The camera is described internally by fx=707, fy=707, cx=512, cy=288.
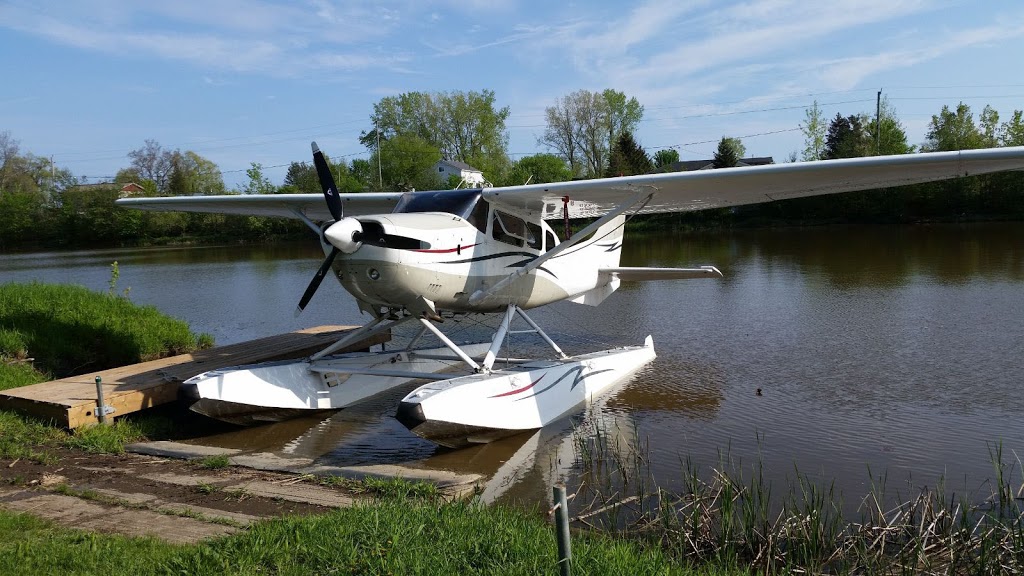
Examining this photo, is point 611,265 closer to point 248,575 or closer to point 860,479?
point 860,479

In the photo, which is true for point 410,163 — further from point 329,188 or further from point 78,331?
point 329,188

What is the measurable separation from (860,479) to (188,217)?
204ft

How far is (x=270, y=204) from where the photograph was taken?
32.2 ft

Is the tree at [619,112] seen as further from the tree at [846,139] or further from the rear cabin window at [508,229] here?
the rear cabin window at [508,229]

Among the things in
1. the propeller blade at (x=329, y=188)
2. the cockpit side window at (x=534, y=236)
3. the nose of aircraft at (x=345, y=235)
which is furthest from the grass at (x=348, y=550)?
the cockpit side window at (x=534, y=236)

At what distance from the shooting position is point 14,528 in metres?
4.05

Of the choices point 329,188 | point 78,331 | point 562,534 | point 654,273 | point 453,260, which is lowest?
point 562,534

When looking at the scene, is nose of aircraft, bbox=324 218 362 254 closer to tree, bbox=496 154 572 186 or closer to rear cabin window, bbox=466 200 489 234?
rear cabin window, bbox=466 200 489 234

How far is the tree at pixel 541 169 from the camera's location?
2624 inches

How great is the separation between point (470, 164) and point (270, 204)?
63.9 metres

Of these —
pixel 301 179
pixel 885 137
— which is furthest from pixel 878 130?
pixel 301 179

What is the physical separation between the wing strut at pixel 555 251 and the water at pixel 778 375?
1621 mm

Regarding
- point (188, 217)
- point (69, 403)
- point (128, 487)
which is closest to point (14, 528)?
point (128, 487)

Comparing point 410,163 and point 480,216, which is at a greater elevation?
point 410,163
